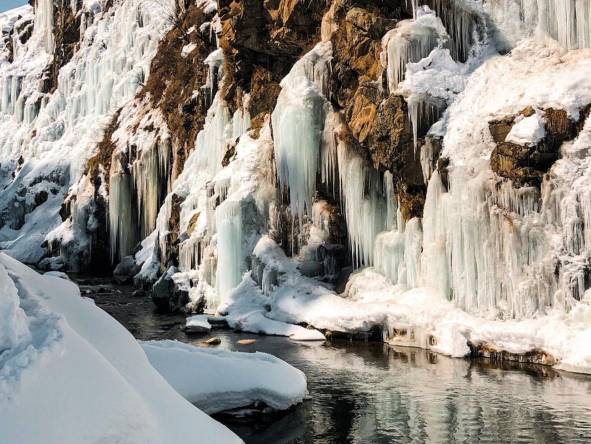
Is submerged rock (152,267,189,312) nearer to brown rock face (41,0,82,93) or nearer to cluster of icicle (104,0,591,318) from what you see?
cluster of icicle (104,0,591,318)

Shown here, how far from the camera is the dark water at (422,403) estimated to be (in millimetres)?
11789

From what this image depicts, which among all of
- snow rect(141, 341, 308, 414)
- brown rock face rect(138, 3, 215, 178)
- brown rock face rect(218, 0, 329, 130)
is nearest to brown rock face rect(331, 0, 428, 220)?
brown rock face rect(218, 0, 329, 130)

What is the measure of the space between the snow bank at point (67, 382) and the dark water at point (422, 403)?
4.37 m

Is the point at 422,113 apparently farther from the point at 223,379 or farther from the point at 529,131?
the point at 223,379

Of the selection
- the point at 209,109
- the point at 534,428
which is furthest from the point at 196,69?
the point at 534,428

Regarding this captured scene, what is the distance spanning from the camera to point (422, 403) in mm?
13672

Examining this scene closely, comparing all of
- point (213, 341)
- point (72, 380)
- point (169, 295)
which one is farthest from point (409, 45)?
point (72, 380)

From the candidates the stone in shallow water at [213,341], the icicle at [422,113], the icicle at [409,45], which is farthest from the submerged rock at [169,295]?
the icicle at [409,45]

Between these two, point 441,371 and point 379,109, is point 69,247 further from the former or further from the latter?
point 441,371

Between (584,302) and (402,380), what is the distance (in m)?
5.12

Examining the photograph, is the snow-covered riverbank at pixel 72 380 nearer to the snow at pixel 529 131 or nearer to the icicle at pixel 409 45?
the snow at pixel 529 131

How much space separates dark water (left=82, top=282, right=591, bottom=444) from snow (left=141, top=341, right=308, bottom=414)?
0.40 meters

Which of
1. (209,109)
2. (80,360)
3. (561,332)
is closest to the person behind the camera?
(80,360)

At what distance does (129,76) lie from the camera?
164ft
